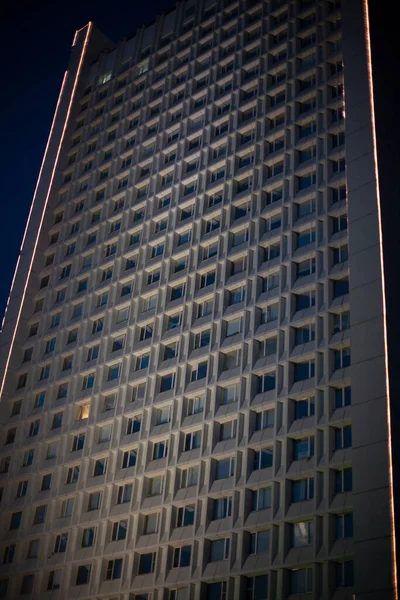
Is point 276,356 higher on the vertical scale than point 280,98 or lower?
lower

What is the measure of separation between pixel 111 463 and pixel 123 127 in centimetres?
3411

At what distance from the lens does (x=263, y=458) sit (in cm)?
5219

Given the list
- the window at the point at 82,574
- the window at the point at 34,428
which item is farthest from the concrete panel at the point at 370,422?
the window at the point at 34,428

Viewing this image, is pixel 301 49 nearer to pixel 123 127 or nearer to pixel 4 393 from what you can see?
pixel 123 127

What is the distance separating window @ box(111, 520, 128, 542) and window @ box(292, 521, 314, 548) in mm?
13321

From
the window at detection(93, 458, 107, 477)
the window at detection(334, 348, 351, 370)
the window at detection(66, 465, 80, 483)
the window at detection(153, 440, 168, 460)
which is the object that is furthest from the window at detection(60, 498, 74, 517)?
the window at detection(334, 348, 351, 370)

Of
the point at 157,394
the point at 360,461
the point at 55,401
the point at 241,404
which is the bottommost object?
the point at 360,461

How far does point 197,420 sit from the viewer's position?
2245 inches

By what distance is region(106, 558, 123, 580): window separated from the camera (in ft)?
183

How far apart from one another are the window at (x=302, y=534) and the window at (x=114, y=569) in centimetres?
1331

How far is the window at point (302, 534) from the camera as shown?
47.4 m

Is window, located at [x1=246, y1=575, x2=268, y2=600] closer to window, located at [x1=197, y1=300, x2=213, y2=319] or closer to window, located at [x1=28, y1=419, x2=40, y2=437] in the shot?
window, located at [x1=197, y1=300, x2=213, y2=319]

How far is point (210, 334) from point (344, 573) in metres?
20.4

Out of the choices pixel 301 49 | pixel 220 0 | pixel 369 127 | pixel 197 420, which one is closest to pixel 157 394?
pixel 197 420
